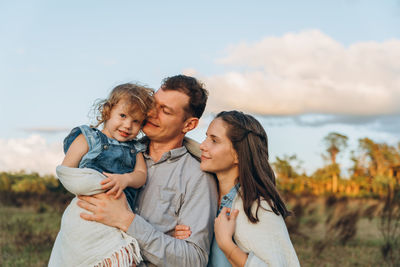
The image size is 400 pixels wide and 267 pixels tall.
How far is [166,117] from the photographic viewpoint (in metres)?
3.38

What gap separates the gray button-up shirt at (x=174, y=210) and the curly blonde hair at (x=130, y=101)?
0.38m

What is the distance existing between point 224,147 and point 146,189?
0.62 metres

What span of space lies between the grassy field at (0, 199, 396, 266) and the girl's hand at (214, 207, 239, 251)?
4785 millimetres

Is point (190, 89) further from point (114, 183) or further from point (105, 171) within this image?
point (114, 183)

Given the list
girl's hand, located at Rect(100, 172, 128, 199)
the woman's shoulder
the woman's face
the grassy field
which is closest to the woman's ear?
the woman's face

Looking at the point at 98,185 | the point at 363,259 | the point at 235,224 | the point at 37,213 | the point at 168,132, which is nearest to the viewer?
the point at 98,185

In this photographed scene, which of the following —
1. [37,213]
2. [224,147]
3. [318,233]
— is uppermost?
[224,147]

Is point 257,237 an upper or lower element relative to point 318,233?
upper

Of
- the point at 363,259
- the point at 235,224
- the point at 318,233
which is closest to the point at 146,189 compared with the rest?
the point at 235,224

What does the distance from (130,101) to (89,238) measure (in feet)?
3.29

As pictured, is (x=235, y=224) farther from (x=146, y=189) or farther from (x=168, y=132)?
(x=168, y=132)

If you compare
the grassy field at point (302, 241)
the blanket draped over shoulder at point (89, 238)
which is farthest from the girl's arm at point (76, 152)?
the grassy field at point (302, 241)

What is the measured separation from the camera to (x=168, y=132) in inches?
134

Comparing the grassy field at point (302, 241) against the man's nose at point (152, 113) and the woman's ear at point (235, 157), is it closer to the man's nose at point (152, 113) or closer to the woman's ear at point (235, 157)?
the man's nose at point (152, 113)
